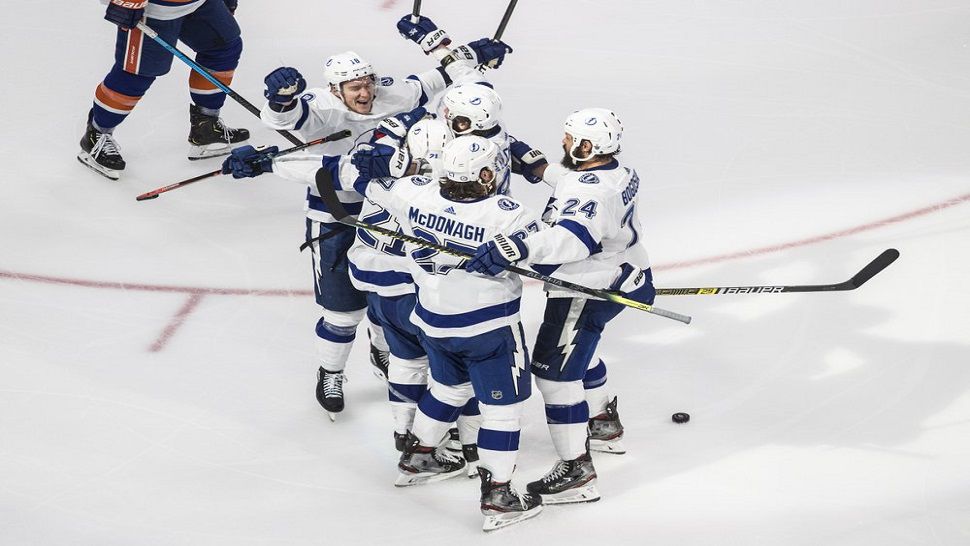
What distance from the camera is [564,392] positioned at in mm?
3971

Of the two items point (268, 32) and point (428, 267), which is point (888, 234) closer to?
point (428, 267)

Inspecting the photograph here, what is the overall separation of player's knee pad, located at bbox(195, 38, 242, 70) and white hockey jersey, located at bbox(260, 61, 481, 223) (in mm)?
1518

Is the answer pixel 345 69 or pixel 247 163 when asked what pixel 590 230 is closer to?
pixel 345 69

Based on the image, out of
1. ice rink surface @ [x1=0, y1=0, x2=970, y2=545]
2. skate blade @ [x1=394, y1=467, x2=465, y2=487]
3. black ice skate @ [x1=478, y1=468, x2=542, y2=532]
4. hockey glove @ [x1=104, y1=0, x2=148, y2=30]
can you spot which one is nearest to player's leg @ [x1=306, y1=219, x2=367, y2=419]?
ice rink surface @ [x1=0, y1=0, x2=970, y2=545]

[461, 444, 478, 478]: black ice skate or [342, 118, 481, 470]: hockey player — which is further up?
[342, 118, 481, 470]: hockey player

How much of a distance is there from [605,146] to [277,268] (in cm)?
208

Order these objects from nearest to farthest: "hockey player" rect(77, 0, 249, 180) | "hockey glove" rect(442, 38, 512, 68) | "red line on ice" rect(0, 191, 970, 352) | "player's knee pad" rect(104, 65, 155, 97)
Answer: "hockey glove" rect(442, 38, 512, 68), "red line on ice" rect(0, 191, 970, 352), "hockey player" rect(77, 0, 249, 180), "player's knee pad" rect(104, 65, 155, 97)

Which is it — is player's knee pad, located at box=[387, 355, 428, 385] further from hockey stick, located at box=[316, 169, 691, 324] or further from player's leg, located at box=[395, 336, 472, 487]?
hockey stick, located at box=[316, 169, 691, 324]

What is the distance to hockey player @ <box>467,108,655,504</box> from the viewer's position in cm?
360

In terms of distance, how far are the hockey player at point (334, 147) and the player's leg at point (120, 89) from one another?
1377 mm

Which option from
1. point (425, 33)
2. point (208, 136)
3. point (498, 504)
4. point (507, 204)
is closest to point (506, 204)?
point (507, 204)

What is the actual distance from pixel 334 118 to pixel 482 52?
59 cm

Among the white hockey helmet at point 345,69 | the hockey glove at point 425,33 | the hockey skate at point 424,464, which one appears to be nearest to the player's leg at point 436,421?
the hockey skate at point 424,464

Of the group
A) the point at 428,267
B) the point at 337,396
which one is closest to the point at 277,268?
the point at 337,396
